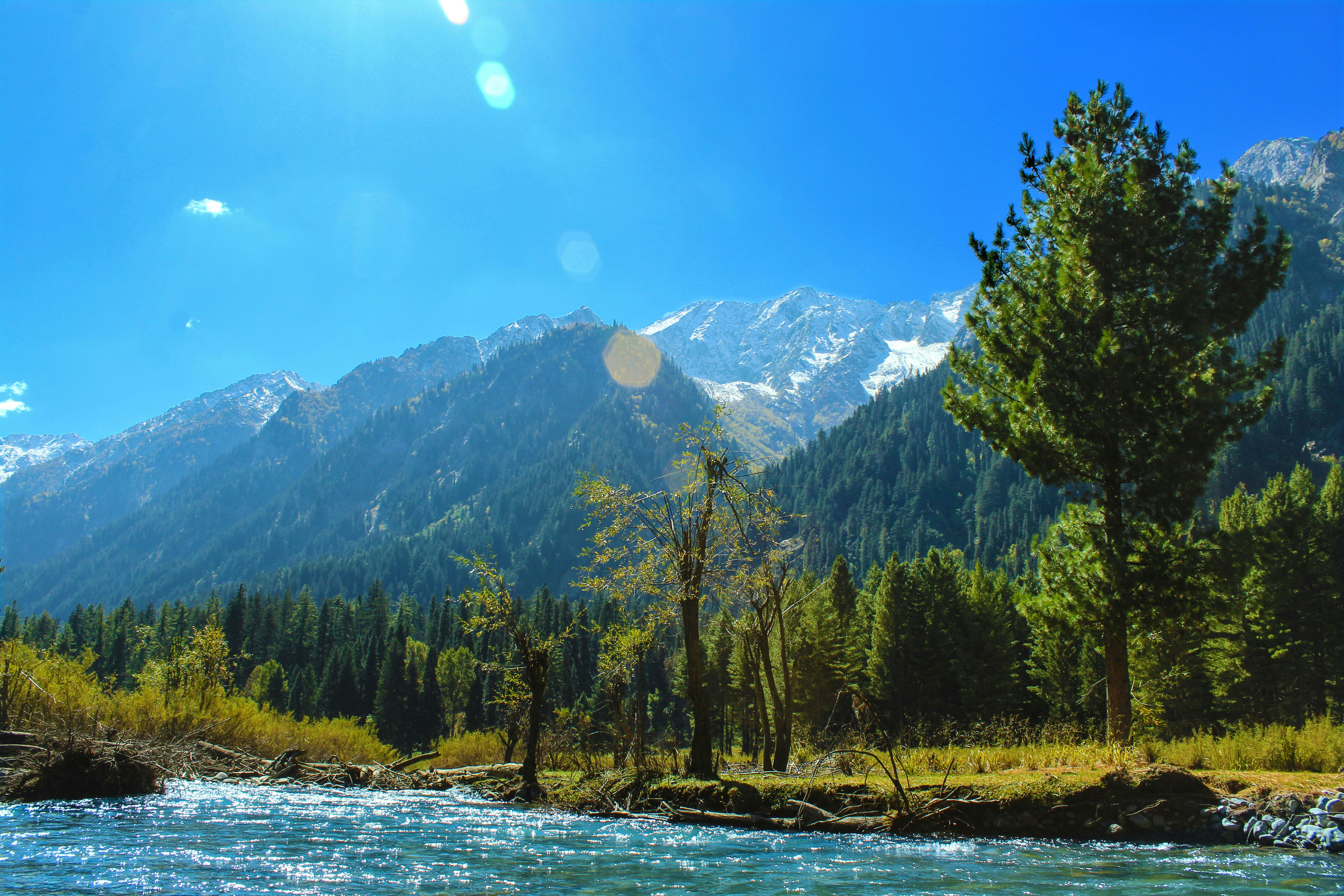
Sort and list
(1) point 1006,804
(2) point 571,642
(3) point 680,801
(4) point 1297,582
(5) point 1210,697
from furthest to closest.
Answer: (2) point 571,642 < (5) point 1210,697 < (4) point 1297,582 < (3) point 680,801 < (1) point 1006,804

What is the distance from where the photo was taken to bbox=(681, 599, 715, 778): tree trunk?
17719 mm

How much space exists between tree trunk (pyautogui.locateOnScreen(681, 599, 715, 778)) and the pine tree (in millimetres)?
8709

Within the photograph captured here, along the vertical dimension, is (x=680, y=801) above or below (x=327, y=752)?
above

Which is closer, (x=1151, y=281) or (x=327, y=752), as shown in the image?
(x=1151, y=281)

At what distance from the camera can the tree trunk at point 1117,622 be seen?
1363 centimetres

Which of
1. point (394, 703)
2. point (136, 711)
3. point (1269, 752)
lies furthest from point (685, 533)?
point (394, 703)

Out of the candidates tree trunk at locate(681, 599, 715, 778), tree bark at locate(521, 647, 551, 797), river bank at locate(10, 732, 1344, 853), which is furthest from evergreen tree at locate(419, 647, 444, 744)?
tree trunk at locate(681, 599, 715, 778)

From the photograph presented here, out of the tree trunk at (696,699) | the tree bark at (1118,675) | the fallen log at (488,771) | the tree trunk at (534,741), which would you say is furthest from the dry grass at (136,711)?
the tree bark at (1118,675)

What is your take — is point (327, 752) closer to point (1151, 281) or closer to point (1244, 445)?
point (1151, 281)

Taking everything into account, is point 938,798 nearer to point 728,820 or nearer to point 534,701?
point 728,820

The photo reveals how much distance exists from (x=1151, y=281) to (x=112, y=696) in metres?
38.1

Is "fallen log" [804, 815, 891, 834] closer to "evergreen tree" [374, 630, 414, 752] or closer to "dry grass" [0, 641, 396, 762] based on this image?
"dry grass" [0, 641, 396, 762]

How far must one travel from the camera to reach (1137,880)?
8.67 m

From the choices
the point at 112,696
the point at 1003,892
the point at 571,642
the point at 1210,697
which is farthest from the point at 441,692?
the point at 1003,892
